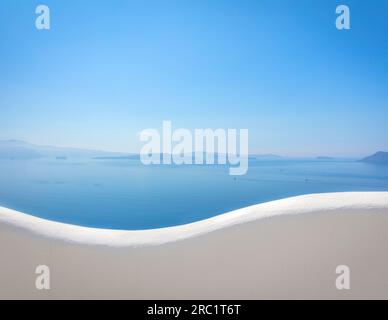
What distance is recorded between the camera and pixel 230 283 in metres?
1.75

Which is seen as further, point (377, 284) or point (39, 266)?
point (39, 266)

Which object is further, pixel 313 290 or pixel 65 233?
pixel 65 233

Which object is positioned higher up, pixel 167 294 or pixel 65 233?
pixel 65 233

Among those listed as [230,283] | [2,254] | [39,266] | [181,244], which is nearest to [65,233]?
[39,266]

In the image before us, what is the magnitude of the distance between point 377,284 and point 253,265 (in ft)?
1.87

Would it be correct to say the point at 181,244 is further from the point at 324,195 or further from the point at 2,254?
the point at 2,254

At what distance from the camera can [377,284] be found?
167cm
